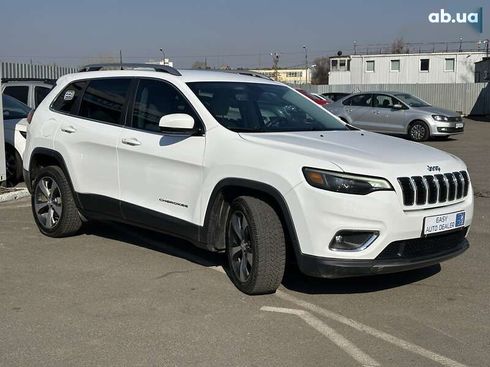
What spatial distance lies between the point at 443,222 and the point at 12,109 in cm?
819

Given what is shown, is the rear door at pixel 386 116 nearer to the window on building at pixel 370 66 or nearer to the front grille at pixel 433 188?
the front grille at pixel 433 188

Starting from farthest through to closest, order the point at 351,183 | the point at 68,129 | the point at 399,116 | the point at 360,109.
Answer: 1. the point at 360,109
2. the point at 399,116
3. the point at 68,129
4. the point at 351,183

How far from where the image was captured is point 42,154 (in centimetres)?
657

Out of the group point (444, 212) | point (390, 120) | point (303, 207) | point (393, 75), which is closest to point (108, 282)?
point (303, 207)

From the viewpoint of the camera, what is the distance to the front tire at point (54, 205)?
20.8ft

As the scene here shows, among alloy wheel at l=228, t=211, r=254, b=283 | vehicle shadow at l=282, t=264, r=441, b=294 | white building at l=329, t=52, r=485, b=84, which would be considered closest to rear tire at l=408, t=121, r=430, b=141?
vehicle shadow at l=282, t=264, r=441, b=294

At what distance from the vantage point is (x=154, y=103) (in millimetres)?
5590

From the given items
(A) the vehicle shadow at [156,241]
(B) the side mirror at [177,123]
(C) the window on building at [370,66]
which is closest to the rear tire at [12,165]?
(A) the vehicle shadow at [156,241]

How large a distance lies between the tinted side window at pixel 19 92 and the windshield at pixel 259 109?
8.72 m

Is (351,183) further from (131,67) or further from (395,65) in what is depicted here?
(395,65)

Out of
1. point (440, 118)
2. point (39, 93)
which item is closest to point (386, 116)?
point (440, 118)

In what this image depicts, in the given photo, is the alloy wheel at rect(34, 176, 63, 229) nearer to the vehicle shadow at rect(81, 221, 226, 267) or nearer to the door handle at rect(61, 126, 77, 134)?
the vehicle shadow at rect(81, 221, 226, 267)

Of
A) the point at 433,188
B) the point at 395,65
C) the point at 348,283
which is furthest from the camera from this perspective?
the point at 395,65

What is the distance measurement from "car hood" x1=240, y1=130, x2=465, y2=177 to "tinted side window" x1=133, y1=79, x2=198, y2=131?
2.86 feet
